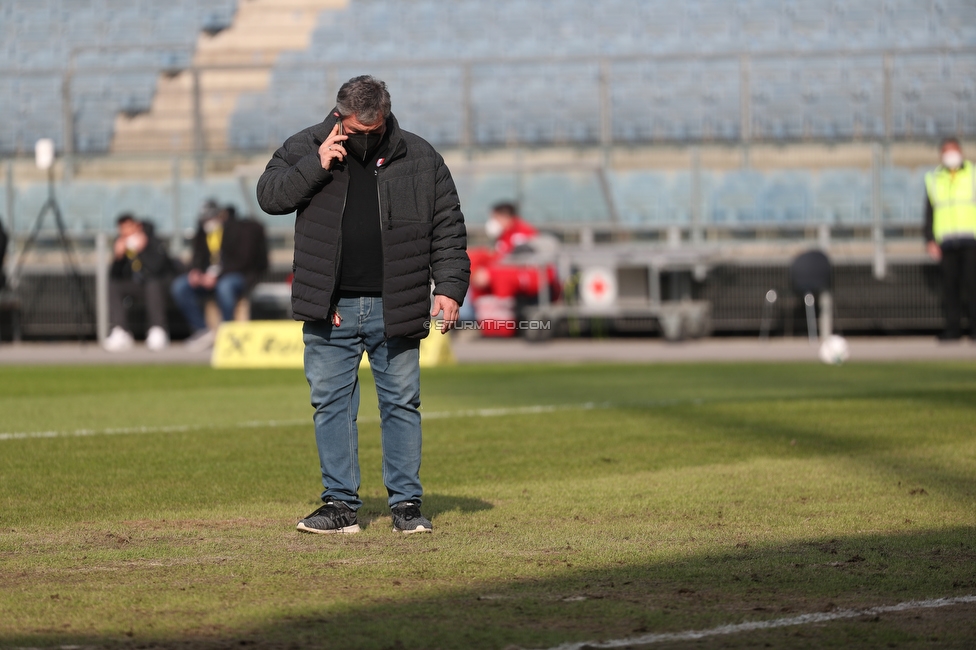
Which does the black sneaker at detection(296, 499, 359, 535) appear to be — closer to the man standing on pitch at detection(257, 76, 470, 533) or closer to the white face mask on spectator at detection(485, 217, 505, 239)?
the man standing on pitch at detection(257, 76, 470, 533)

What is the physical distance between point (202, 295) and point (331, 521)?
15435mm

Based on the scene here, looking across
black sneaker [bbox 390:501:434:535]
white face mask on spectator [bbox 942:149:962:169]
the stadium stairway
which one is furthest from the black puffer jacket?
the stadium stairway

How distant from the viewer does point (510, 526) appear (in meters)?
6.22

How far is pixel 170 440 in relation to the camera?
31.8ft

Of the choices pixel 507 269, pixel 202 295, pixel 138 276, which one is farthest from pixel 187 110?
pixel 507 269

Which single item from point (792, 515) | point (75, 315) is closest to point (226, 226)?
point (75, 315)

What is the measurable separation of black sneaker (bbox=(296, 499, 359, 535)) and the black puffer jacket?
2.57 feet

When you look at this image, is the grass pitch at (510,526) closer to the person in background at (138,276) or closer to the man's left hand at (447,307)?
the man's left hand at (447,307)

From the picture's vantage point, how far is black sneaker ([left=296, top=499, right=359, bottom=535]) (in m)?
6.02

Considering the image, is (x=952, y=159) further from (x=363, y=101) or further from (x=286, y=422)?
(x=363, y=101)

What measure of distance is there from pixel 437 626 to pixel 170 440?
5.73m

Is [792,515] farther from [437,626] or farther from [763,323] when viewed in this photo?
[763,323]

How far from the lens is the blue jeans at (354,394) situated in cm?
609

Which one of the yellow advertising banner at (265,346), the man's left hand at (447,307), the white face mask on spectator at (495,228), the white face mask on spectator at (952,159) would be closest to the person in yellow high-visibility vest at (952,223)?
the white face mask on spectator at (952,159)
